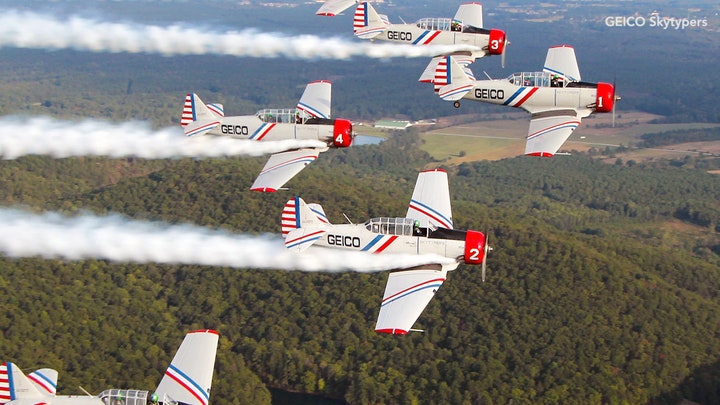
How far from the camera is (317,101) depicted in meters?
58.4

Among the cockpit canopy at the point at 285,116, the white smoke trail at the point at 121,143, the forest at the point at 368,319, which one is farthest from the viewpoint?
the forest at the point at 368,319

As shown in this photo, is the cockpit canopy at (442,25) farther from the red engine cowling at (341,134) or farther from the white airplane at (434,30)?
the red engine cowling at (341,134)

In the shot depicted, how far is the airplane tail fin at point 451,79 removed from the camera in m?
59.0

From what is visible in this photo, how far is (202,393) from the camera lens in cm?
4544

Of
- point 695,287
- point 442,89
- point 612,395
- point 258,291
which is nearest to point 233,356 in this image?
point 258,291

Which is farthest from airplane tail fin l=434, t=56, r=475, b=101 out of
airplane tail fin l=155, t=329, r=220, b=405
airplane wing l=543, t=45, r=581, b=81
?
airplane tail fin l=155, t=329, r=220, b=405

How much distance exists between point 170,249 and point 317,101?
12.5 m

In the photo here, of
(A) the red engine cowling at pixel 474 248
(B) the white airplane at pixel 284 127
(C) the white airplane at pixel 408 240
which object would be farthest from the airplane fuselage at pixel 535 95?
(A) the red engine cowling at pixel 474 248

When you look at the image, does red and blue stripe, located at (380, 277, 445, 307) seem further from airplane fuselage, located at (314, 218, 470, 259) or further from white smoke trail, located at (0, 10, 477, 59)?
white smoke trail, located at (0, 10, 477, 59)

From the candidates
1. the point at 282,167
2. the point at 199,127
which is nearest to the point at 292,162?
the point at 282,167

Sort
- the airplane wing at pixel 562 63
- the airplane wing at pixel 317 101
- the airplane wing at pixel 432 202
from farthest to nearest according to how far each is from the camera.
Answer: the airplane wing at pixel 562 63 → the airplane wing at pixel 317 101 → the airplane wing at pixel 432 202

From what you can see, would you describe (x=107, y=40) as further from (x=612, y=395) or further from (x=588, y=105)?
(x=612, y=395)

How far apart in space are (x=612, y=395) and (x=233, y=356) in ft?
130

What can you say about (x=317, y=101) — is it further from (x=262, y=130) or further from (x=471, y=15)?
(x=471, y=15)
